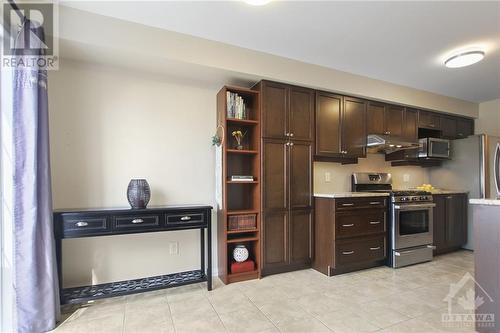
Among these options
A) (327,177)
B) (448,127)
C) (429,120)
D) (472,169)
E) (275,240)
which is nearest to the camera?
(275,240)

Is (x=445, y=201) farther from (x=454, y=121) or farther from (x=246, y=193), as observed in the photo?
(x=246, y=193)

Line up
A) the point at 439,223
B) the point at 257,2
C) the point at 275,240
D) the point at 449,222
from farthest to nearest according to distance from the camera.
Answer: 1. the point at 449,222
2. the point at 439,223
3. the point at 275,240
4. the point at 257,2

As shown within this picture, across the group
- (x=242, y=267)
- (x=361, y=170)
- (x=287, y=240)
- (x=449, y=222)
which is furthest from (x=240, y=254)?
(x=449, y=222)

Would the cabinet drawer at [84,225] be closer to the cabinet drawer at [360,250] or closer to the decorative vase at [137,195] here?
the decorative vase at [137,195]

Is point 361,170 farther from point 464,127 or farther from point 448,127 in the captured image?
point 464,127

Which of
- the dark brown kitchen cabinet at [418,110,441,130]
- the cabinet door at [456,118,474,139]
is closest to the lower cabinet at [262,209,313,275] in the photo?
the dark brown kitchen cabinet at [418,110,441,130]

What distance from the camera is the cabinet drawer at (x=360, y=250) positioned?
2.94 metres

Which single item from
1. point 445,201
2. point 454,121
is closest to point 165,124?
point 445,201

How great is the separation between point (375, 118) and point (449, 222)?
2.01 meters

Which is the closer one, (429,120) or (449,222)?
(449,222)

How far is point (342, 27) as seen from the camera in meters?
2.38

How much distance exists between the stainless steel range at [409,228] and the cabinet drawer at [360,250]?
7.0 inches

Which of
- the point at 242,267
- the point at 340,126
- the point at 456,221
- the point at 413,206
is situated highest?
the point at 340,126

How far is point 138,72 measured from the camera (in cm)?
276
